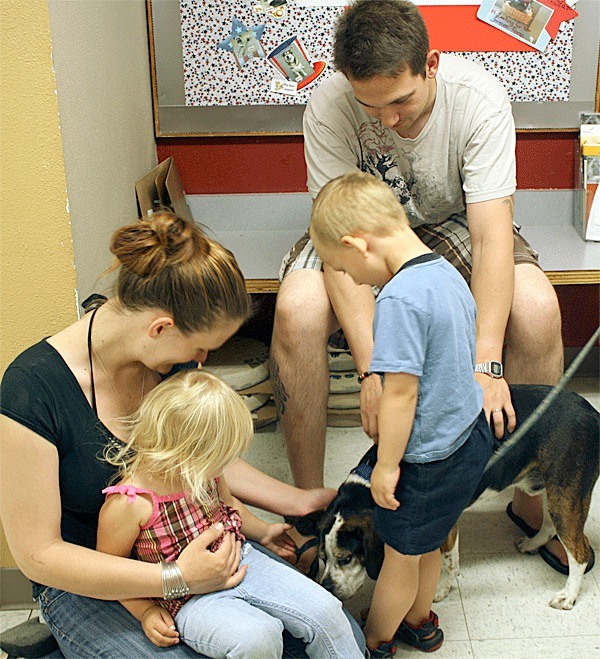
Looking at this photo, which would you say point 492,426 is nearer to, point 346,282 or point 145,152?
point 346,282

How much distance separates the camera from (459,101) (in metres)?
1.94

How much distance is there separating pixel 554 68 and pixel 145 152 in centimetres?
130

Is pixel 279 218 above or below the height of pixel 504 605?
above

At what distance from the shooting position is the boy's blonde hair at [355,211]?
1.38m

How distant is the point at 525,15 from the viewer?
252 centimetres

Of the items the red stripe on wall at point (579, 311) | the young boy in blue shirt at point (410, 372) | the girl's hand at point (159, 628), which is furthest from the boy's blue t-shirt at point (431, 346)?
the red stripe on wall at point (579, 311)

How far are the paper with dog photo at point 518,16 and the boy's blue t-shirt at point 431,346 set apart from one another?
1.44m

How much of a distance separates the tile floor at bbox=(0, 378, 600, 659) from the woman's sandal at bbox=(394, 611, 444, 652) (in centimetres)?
2

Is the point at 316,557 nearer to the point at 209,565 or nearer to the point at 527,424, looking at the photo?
the point at 209,565

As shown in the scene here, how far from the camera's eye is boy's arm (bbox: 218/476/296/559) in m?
1.55

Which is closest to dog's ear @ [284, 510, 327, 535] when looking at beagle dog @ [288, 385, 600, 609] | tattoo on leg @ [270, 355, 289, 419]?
beagle dog @ [288, 385, 600, 609]

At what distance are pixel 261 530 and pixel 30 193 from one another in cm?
78

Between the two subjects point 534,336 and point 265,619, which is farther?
point 534,336

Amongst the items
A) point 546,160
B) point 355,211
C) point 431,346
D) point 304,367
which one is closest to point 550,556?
point 304,367
